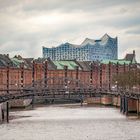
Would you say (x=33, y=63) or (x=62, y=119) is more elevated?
(x=33, y=63)

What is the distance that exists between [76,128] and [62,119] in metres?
15.7

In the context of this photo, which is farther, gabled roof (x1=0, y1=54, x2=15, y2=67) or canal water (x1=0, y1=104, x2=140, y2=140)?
gabled roof (x1=0, y1=54, x2=15, y2=67)

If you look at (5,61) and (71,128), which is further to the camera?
(5,61)

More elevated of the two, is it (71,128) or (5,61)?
(5,61)

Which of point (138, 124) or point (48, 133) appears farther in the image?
point (138, 124)

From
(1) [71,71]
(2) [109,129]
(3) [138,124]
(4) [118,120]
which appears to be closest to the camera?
(2) [109,129]

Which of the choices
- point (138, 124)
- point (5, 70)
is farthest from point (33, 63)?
point (138, 124)

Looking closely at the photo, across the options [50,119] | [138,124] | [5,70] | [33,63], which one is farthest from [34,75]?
[138,124]

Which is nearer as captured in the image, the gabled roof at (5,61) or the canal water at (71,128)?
the canal water at (71,128)

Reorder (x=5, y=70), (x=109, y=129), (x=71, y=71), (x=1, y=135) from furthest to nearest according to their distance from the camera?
(x=71, y=71), (x=5, y=70), (x=109, y=129), (x=1, y=135)

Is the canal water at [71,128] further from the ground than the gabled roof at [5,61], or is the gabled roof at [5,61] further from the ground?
the gabled roof at [5,61]

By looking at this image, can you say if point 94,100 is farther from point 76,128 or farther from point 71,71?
point 76,128

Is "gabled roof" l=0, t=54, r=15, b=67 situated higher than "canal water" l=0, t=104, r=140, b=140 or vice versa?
"gabled roof" l=0, t=54, r=15, b=67

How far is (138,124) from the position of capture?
87250 millimetres
